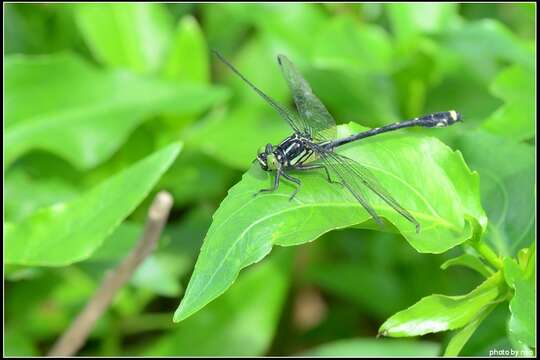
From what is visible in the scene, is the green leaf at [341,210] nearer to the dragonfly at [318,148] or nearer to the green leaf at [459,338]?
the dragonfly at [318,148]

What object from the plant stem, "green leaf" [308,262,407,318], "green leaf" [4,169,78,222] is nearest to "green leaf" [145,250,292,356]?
"green leaf" [308,262,407,318]

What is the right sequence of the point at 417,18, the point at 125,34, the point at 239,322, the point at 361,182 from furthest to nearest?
the point at 125,34
the point at 417,18
the point at 239,322
the point at 361,182

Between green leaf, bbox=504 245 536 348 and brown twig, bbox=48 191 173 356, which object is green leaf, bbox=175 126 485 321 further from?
brown twig, bbox=48 191 173 356

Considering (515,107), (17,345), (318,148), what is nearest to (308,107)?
(318,148)

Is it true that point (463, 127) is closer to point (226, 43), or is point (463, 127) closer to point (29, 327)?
point (226, 43)

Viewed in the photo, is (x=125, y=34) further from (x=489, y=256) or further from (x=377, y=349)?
(x=489, y=256)

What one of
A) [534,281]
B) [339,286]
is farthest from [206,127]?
[534,281]

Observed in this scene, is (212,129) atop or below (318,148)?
below
